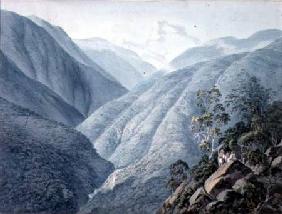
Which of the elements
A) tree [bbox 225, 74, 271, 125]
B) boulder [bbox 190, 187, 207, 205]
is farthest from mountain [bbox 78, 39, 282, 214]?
boulder [bbox 190, 187, 207, 205]

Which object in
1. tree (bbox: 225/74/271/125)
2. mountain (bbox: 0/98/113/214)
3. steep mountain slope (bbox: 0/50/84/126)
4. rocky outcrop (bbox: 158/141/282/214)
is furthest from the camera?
steep mountain slope (bbox: 0/50/84/126)

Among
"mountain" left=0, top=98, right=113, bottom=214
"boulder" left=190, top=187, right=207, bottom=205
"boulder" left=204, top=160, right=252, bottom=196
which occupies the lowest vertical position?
"mountain" left=0, top=98, right=113, bottom=214

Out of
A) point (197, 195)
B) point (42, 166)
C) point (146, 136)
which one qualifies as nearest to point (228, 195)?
point (197, 195)

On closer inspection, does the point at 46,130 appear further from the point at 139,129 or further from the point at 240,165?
the point at 240,165

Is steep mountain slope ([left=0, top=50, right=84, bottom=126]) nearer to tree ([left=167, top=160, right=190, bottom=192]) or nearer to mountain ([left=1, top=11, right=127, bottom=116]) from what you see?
mountain ([left=1, top=11, right=127, bottom=116])

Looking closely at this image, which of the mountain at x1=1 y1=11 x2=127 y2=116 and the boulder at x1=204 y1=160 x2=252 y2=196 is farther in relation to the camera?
the mountain at x1=1 y1=11 x2=127 y2=116
